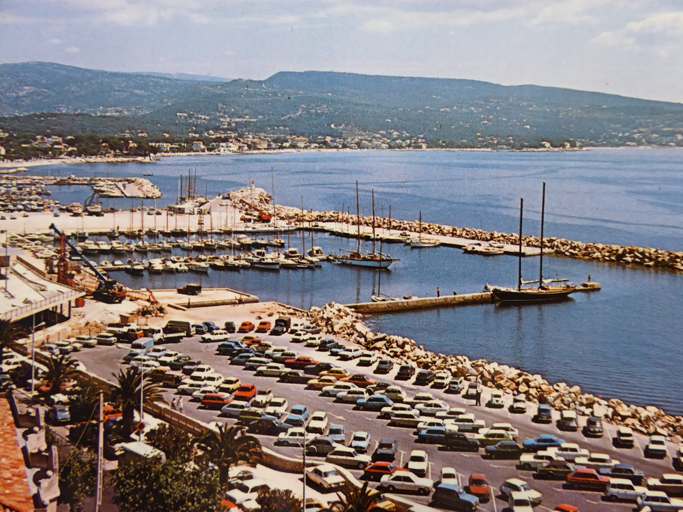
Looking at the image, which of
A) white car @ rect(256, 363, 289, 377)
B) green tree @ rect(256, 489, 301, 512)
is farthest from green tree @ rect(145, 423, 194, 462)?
white car @ rect(256, 363, 289, 377)

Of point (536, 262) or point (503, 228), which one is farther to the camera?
point (503, 228)

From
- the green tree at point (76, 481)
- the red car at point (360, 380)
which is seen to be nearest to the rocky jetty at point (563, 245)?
the red car at point (360, 380)

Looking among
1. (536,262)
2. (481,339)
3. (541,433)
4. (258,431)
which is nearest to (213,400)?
(258,431)

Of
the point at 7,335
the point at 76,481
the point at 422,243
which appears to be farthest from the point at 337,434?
the point at 422,243

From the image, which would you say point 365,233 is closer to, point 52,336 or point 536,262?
point 536,262

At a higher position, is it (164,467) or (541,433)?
(164,467)
